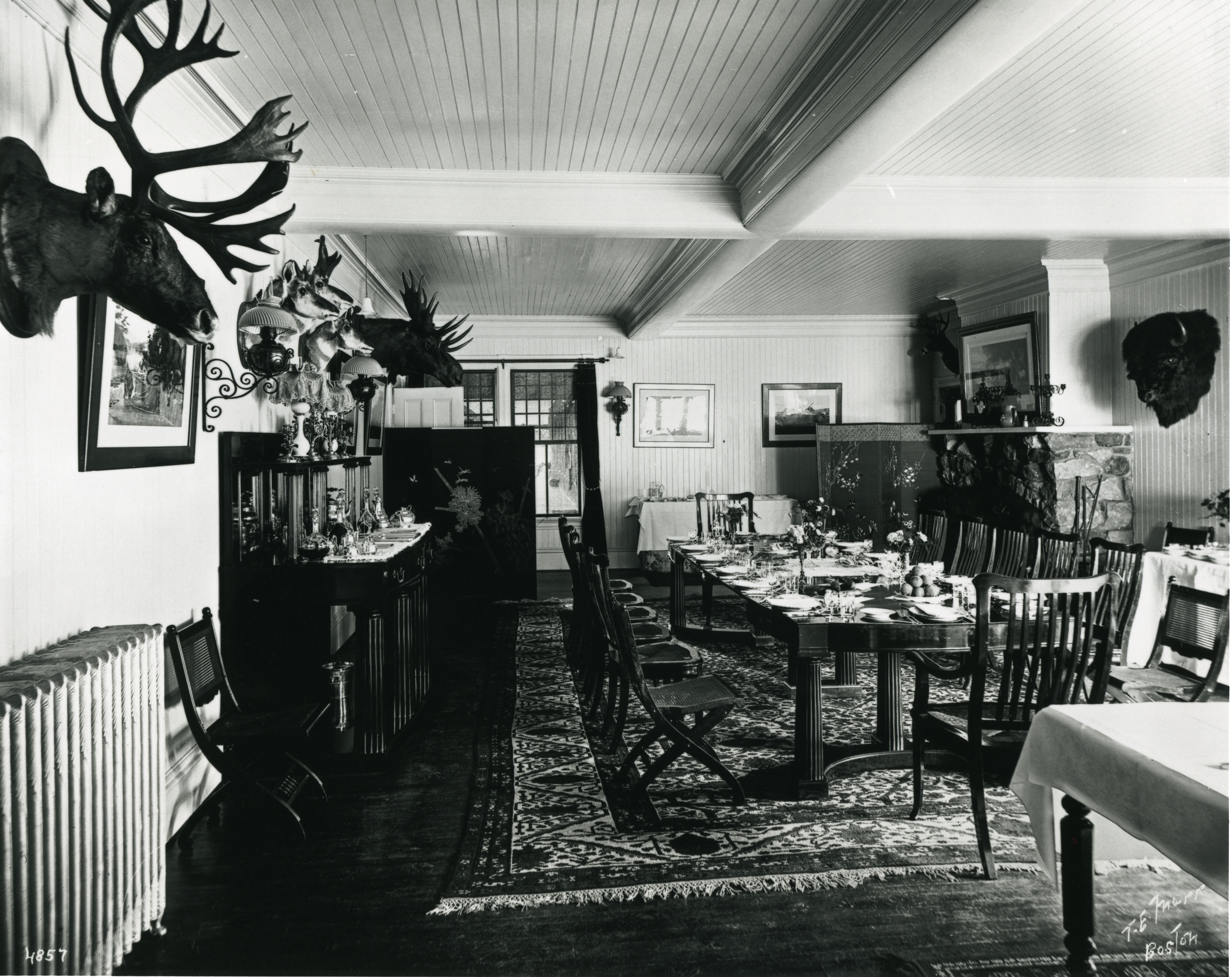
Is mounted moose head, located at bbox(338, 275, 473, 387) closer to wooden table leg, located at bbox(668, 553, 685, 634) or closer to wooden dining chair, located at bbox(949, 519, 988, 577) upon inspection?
wooden table leg, located at bbox(668, 553, 685, 634)

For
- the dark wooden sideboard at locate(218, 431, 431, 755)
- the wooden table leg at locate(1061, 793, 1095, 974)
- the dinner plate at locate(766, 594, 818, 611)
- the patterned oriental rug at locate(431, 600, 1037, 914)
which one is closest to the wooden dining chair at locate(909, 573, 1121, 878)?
the patterned oriental rug at locate(431, 600, 1037, 914)

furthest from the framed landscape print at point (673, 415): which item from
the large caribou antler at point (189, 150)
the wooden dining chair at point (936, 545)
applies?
the large caribou antler at point (189, 150)

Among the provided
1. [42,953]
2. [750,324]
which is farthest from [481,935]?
[750,324]

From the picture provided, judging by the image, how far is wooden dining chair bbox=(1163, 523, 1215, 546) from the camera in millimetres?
5930

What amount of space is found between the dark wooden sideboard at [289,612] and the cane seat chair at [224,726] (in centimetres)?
44

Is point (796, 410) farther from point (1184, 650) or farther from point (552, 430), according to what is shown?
point (1184, 650)

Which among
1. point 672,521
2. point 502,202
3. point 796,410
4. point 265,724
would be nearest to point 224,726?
point 265,724

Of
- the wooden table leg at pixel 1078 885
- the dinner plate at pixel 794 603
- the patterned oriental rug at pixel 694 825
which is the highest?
the dinner plate at pixel 794 603

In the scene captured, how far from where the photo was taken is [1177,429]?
271 inches

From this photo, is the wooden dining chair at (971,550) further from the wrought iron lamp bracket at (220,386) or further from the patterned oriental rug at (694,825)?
the wrought iron lamp bracket at (220,386)

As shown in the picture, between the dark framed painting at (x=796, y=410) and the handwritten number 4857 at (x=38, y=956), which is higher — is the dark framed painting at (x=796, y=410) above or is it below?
above

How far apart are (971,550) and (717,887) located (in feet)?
15.7

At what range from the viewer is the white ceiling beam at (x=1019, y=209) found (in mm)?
5094

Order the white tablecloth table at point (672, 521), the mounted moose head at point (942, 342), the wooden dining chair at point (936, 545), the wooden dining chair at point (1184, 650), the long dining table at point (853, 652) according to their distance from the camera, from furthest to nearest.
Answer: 1. the white tablecloth table at point (672, 521)
2. the mounted moose head at point (942, 342)
3. the wooden dining chair at point (936, 545)
4. the long dining table at point (853, 652)
5. the wooden dining chair at point (1184, 650)
